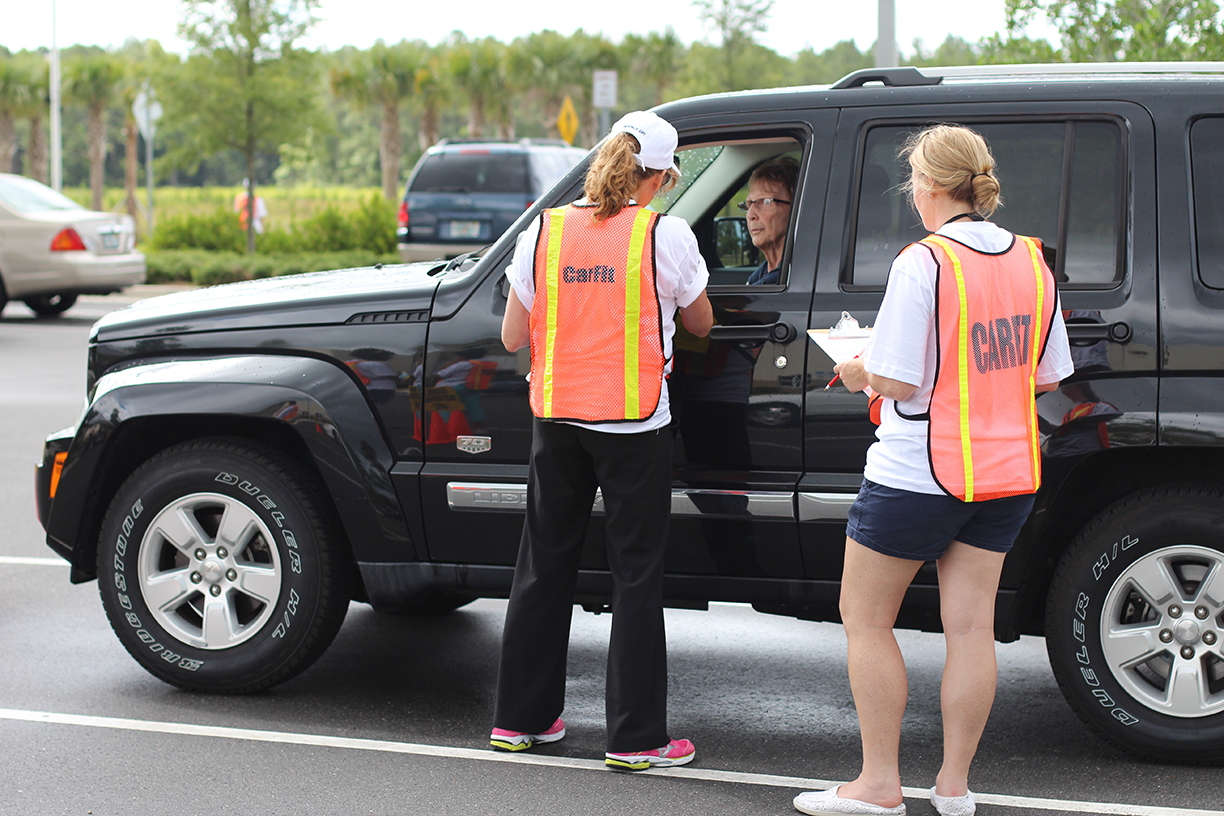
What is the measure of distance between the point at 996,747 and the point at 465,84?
1460 inches

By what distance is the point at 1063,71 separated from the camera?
165 inches

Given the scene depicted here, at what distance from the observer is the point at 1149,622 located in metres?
3.92

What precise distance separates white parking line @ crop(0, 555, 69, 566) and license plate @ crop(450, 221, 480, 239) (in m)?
11.0

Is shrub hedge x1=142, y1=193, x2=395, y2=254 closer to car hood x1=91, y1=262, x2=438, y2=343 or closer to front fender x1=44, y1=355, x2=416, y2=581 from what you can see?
car hood x1=91, y1=262, x2=438, y2=343

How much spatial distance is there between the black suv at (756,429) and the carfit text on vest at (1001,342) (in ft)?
1.82

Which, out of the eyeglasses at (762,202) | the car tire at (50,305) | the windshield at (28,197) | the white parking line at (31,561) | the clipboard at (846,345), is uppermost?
the windshield at (28,197)

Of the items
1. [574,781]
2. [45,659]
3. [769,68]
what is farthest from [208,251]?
[574,781]

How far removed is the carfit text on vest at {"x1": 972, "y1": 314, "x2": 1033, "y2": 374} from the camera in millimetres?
3293

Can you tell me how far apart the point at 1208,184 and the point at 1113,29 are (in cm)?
829

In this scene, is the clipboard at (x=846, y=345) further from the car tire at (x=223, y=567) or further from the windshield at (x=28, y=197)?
the windshield at (x=28, y=197)

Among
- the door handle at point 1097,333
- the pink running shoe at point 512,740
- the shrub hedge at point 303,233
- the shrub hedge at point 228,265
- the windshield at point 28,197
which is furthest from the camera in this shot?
the shrub hedge at point 303,233

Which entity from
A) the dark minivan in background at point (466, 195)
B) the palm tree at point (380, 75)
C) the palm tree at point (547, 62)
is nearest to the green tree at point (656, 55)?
the palm tree at point (547, 62)

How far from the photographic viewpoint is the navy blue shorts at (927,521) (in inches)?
132

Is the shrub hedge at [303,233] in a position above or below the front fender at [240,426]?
above
